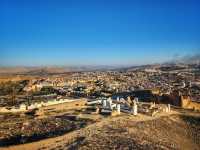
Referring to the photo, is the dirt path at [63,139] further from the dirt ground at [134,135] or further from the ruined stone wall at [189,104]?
the ruined stone wall at [189,104]

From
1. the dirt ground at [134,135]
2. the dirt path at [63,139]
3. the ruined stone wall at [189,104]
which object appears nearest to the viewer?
the dirt path at [63,139]

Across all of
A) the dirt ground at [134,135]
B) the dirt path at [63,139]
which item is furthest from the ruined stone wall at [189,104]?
the dirt path at [63,139]

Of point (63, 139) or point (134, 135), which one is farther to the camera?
point (134, 135)

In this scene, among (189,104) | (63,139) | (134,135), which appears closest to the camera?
(63,139)

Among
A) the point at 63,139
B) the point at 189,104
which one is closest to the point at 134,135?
the point at 63,139

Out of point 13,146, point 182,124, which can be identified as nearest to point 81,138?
point 13,146

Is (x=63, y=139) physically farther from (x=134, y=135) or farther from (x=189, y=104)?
(x=189, y=104)

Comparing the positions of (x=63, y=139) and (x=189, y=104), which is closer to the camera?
(x=63, y=139)

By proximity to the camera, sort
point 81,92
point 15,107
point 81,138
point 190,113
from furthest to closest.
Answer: point 81,92 → point 15,107 → point 190,113 → point 81,138

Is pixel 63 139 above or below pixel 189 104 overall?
below

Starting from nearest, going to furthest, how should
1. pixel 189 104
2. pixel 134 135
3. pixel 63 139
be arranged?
pixel 63 139
pixel 134 135
pixel 189 104

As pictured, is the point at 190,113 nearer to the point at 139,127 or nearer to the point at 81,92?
the point at 139,127
